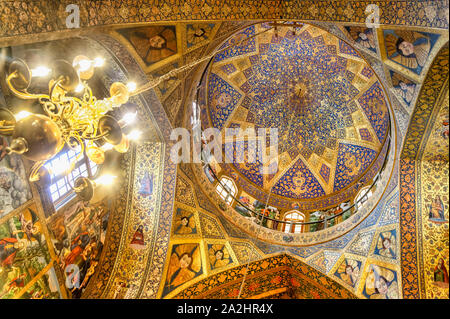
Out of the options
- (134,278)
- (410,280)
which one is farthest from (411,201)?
(134,278)

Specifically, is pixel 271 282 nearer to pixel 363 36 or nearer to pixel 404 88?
pixel 404 88

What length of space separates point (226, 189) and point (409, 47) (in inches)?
284

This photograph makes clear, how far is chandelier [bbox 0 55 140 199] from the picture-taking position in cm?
400

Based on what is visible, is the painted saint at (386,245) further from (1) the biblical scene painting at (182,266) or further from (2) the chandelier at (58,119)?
(2) the chandelier at (58,119)

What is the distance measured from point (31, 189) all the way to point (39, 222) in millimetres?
742

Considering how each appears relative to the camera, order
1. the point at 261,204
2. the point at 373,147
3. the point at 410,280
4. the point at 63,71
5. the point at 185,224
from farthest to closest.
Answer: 1. the point at 261,204
2. the point at 373,147
3. the point at 185,224
4. the point at 410,280
5. the point at 63,71

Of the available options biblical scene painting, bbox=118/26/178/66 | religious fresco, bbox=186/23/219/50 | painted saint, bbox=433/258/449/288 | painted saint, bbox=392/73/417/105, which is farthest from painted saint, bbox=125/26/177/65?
painted saint, bbox=433/258/449/288

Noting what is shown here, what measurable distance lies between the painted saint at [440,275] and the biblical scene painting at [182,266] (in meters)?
5.92

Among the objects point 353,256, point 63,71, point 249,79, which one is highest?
point 249,79

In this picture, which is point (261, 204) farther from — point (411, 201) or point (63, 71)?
point (63, 71)

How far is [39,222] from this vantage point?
7.05m

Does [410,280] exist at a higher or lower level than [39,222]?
lower

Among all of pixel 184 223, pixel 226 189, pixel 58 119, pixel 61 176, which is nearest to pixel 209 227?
pixel 184 223

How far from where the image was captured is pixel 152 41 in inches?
294
